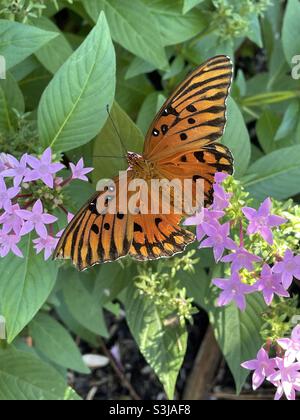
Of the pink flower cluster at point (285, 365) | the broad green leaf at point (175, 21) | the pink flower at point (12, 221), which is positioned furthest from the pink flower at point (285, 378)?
the broad green leaf at point (175, 21)

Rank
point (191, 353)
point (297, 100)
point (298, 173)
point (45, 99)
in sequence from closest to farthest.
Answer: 1. point (45, 99)
2. point (298, 173)
3. point (297, 100)
4. point (191, 353)

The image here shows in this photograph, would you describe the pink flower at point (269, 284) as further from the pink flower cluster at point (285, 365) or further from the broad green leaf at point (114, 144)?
the broad green leaf at point (114, 144)

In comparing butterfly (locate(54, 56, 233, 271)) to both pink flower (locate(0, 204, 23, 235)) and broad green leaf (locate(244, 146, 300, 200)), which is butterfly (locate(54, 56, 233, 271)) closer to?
pink flower (locate(0, 204, 23, 235))

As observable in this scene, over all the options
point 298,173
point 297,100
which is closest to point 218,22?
point 297,100

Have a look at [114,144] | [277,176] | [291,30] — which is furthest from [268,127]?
[114,144]

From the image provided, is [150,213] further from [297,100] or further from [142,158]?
[297,100]

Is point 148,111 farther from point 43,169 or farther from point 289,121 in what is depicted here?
point 43,169
